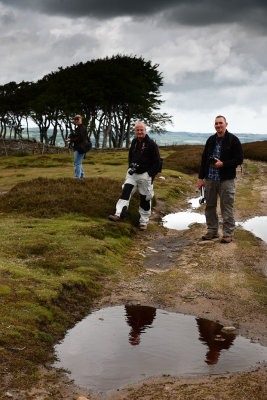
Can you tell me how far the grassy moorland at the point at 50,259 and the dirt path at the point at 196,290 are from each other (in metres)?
0.38

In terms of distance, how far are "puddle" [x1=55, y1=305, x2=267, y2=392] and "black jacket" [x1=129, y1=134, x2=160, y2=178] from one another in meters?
6.68

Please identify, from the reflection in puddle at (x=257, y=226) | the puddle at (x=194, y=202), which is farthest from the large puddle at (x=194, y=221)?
the puddle at (x=194, y=202)

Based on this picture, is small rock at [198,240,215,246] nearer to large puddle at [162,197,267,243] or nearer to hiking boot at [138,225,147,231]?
large puddle at [162,197,267,243]

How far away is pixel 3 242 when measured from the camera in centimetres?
1055

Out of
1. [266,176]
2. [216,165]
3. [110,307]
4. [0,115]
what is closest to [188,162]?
[266,176]

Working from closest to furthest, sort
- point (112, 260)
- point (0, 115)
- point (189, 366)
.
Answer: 1. point (189, 366)
2. point (112, 260)
3. point (0, 115)

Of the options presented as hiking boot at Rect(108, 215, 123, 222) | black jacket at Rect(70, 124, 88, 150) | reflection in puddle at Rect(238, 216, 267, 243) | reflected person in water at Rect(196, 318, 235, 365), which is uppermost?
black jacket at Rect(70, 124, 88, 150)

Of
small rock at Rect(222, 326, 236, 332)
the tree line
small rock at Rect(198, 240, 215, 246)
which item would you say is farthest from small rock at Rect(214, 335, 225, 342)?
the tree line

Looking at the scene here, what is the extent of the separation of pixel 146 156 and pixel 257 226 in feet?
15.7

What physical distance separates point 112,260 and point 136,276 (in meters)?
1.02

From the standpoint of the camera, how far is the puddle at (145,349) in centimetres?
519

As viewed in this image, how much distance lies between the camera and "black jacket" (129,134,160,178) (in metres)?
13.2

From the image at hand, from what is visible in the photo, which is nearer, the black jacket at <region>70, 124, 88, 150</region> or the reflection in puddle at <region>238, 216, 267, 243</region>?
the reflection in puddle at <region>238, 216, 267, 243</region>

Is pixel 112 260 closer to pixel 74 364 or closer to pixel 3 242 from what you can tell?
pixel 3 242
